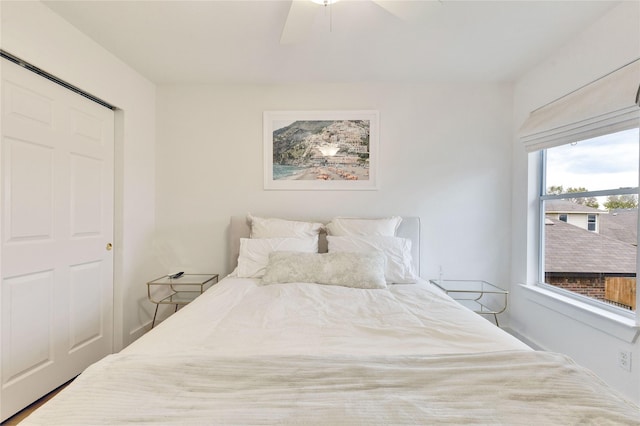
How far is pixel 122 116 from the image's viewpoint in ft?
7.97

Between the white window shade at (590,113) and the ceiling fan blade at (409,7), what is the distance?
1.23 metres

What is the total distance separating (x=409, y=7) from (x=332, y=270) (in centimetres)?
165

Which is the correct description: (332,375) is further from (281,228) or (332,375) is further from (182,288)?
(182,288)

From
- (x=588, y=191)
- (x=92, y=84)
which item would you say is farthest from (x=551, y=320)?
(x=92, y=84)

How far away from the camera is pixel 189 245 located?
2.83 metres

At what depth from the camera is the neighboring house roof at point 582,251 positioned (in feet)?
6.03

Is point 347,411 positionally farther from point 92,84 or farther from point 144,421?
point 92,84

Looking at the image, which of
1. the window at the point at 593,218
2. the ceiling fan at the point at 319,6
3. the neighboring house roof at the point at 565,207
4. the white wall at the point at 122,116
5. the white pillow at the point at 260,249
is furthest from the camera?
the white pillow at the point at 260,249

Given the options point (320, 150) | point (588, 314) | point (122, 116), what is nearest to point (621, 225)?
point (588, 314)

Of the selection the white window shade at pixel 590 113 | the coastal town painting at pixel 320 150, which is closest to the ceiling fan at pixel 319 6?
the coastal town painting at pixel 320 150

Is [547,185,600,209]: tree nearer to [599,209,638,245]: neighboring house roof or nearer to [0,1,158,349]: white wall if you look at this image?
[599,209,638,245]: neighboring house roof

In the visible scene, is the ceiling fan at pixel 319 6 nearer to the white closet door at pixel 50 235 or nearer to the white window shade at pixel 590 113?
the white window shade at pixel 590 113

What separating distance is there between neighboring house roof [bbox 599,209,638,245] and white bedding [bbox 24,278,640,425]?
132 cm

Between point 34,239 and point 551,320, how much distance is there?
373cm
